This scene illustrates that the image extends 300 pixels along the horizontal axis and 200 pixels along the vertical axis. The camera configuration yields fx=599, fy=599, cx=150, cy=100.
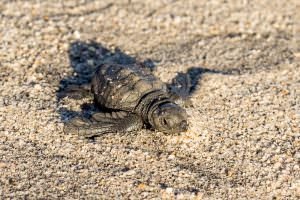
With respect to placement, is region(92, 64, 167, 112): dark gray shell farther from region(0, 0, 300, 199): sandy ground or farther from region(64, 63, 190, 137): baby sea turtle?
region(0, 0, 300, 199): sandy ground

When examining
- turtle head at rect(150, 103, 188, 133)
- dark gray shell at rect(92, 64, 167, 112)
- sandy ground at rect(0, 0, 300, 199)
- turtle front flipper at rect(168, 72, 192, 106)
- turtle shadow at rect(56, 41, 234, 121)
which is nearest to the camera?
sandy ground at rect(0, 0, 300, 199)

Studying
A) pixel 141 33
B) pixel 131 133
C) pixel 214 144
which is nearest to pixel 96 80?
pixel 131 133

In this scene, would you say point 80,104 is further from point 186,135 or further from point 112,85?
point 186,135

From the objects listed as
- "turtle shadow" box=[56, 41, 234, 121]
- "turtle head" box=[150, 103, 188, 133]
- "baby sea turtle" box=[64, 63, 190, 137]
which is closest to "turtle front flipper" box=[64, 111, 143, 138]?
"baby sea turtle" box=[64, 63, 190, 137]

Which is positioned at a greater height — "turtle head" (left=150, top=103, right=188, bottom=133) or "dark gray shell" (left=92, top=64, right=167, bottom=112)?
"dark gray shell" (left=92, top=64, right=167, bottom=112)

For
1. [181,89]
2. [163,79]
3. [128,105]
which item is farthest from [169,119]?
[163,79]

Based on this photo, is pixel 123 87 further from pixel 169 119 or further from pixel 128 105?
pixel 169 119

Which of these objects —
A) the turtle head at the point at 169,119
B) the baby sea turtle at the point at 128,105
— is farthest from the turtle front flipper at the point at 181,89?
the turtle head at the point at 169,119
